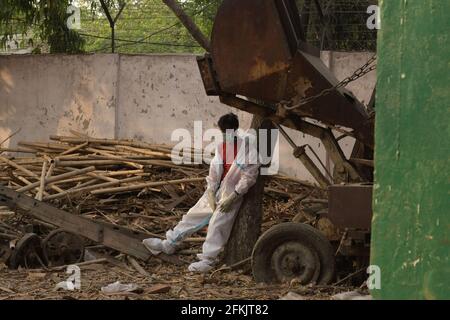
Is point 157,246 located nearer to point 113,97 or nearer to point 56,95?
→ point 113,97

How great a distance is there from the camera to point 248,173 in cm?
959

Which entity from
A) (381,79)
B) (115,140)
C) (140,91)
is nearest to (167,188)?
(115,140)

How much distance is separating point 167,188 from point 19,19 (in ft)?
18.2

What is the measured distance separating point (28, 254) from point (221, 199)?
2150 mm

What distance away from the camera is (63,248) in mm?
9953

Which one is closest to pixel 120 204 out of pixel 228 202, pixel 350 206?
pixel 228 202

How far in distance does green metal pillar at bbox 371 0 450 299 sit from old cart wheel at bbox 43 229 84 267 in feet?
16.7

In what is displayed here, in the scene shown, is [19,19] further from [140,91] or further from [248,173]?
[248,173]

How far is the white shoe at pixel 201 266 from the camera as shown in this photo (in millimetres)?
9617

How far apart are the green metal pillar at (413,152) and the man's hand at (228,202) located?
13.4ft

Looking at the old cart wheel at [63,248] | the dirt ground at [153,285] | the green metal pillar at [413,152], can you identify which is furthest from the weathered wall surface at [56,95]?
the green metal pillar at [413,152]

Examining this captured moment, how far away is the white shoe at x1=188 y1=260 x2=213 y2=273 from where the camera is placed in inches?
379

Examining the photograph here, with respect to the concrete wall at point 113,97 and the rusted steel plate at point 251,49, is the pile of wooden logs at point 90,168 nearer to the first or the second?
the concrete wall at point 113,97

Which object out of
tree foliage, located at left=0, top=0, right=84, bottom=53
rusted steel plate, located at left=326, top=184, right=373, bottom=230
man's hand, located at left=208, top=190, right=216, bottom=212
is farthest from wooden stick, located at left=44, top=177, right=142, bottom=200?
rusted steel plate, located at left=326, top=184, right=373, bottom=230
